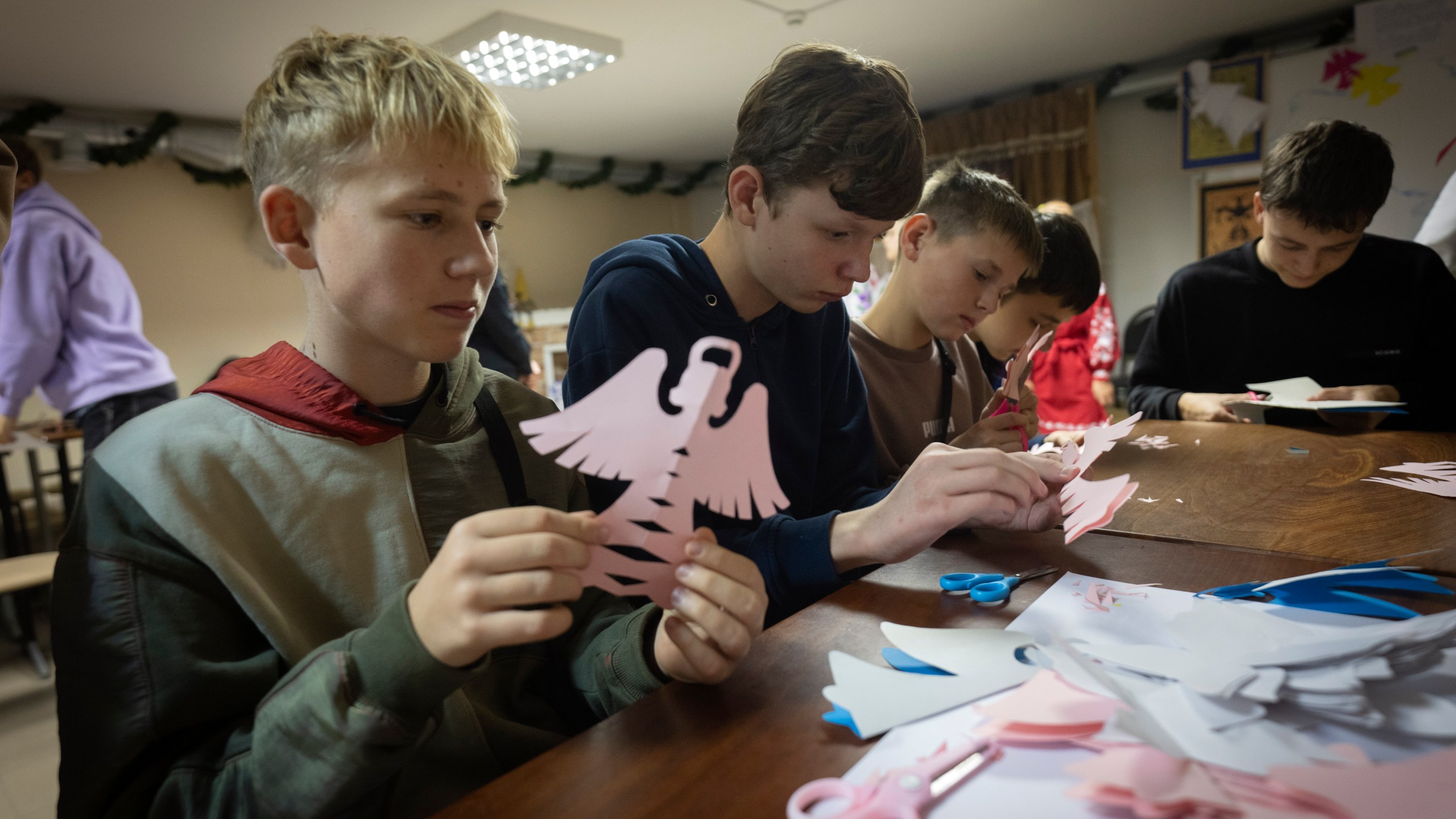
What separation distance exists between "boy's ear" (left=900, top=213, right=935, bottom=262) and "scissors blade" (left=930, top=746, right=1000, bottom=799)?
1.11 metres

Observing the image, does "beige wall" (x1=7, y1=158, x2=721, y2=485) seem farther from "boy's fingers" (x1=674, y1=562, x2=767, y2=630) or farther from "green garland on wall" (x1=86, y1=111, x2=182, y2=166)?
"boy's fingers" (x1=674, y1=562, x2=767, y2=630)

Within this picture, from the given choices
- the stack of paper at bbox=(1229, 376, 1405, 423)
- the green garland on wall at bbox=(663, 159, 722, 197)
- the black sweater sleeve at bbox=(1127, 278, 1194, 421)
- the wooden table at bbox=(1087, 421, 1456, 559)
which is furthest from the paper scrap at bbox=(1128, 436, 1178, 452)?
the green garland on wall at bbox=(663, 159, 722, 197)

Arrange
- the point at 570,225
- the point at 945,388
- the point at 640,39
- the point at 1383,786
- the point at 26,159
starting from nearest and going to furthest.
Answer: the point at 1383,786 → the point at 945,388 → the point at 26,159 → the point at 640,39 → the point at 570,225

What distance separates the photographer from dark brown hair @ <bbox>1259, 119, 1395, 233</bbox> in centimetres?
161

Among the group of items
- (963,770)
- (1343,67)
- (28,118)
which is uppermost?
(28,118)

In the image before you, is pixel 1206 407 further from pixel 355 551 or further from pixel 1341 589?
pixel 355 551

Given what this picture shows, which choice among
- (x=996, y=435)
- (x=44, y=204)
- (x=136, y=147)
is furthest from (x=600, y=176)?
(x=996, y=435)

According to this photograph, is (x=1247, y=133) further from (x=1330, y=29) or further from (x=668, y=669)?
(x=668, y=669)

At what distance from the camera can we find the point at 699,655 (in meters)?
0.55

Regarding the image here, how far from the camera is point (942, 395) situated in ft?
4.89

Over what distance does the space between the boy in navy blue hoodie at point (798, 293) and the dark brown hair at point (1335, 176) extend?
1.16m

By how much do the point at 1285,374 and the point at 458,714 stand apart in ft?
6.66

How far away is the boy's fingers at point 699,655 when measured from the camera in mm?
546

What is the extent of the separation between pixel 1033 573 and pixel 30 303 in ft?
10.1
